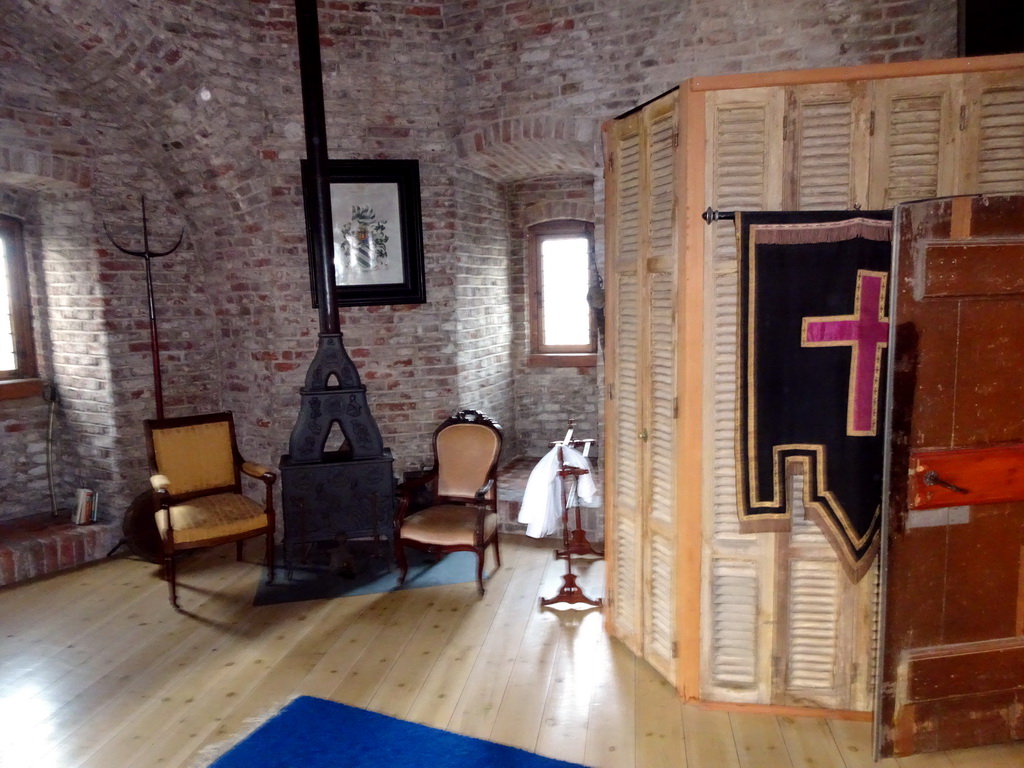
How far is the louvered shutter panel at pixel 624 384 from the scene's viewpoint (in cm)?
331

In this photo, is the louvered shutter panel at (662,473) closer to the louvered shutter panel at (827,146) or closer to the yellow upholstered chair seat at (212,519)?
the louvered shutter panel at (827,146)

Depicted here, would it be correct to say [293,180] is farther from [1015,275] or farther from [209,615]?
[1015,275]

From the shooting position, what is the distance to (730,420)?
295cm

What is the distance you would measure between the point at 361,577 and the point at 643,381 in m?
2.39

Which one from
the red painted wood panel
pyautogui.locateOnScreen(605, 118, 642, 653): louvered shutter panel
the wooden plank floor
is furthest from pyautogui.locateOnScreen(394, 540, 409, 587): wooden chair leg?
the red painted wood panel

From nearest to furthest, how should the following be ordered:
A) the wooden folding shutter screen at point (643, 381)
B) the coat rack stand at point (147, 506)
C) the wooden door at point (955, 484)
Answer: the wooden door at point (955, 484) → the wooden folding shutter screen at point (643, 381) → the coat rack stand at point (147, 506)

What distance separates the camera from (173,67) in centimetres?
439

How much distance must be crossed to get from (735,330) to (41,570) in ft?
15.2

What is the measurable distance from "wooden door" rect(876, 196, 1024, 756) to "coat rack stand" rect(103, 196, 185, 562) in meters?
4.32

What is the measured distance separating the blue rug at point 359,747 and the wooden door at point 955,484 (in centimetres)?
138

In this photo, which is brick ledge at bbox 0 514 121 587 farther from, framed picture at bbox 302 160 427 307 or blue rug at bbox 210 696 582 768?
blue rug at bbox 210 696 582 768

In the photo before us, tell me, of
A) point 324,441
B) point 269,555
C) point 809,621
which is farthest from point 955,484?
point 269,555

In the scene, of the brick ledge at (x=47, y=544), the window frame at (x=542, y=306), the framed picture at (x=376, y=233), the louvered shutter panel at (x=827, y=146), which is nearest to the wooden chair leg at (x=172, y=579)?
the brick ledge at (x=47, y=544)

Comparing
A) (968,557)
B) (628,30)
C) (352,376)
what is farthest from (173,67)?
(968,557)
